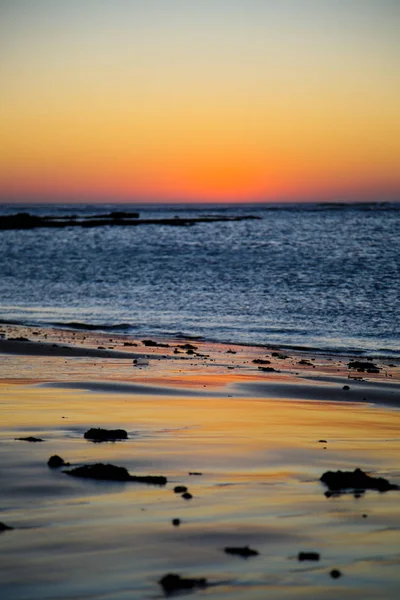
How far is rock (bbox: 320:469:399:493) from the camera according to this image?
7.14 meters

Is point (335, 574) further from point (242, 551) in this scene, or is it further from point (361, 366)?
point (361, 366)

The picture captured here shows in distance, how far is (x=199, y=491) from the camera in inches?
276

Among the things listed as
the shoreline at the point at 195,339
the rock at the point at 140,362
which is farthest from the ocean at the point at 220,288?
the rock at the point at 140,362

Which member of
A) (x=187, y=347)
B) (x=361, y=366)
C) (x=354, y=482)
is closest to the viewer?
(x=354, y=482)

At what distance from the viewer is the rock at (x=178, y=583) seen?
16.3 feet

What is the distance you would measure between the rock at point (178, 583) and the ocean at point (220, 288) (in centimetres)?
1620

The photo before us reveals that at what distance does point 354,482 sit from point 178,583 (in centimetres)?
257

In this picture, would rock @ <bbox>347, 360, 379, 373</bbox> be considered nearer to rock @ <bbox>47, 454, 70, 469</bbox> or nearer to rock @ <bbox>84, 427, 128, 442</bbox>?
rock @ <bbox>84, 427, 128, 442</bbox>

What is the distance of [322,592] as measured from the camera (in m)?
4.96

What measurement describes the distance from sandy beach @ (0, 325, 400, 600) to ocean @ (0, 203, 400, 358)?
9251 millimetres

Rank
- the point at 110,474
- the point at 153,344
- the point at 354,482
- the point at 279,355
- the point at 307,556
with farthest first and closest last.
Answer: the point at 153,344
the point at 279,355
the point at 110,474
the point at 354,482
the point at 307,556

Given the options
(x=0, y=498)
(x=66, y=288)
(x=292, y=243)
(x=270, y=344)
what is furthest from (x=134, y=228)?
(x=0, y=498)

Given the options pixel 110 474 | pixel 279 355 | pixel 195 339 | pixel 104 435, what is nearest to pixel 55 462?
pixel 110 474

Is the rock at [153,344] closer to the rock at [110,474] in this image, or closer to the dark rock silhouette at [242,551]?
Answer: the rock at [110,474]
